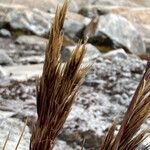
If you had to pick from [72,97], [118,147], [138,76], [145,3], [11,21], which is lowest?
[145,3]

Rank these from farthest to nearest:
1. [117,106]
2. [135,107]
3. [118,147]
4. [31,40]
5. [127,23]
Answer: [127,23] → [31,40] → [117,106] → [118,147] → [135,107]

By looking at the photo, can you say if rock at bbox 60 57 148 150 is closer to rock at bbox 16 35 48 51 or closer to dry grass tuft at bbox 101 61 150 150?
rock at bbox 16 35 48 51

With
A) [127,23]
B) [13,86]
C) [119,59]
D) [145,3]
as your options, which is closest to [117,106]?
[13,86]

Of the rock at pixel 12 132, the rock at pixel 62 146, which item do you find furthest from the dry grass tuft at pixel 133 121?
the rock at pixel 62 146

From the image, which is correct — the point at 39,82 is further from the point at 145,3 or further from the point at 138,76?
the point at 145,3

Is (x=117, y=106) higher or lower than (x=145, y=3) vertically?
higher

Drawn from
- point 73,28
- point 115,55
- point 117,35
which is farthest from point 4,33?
point 117,35

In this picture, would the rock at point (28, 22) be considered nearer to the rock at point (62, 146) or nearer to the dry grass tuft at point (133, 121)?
the rock at point (62, 146)
